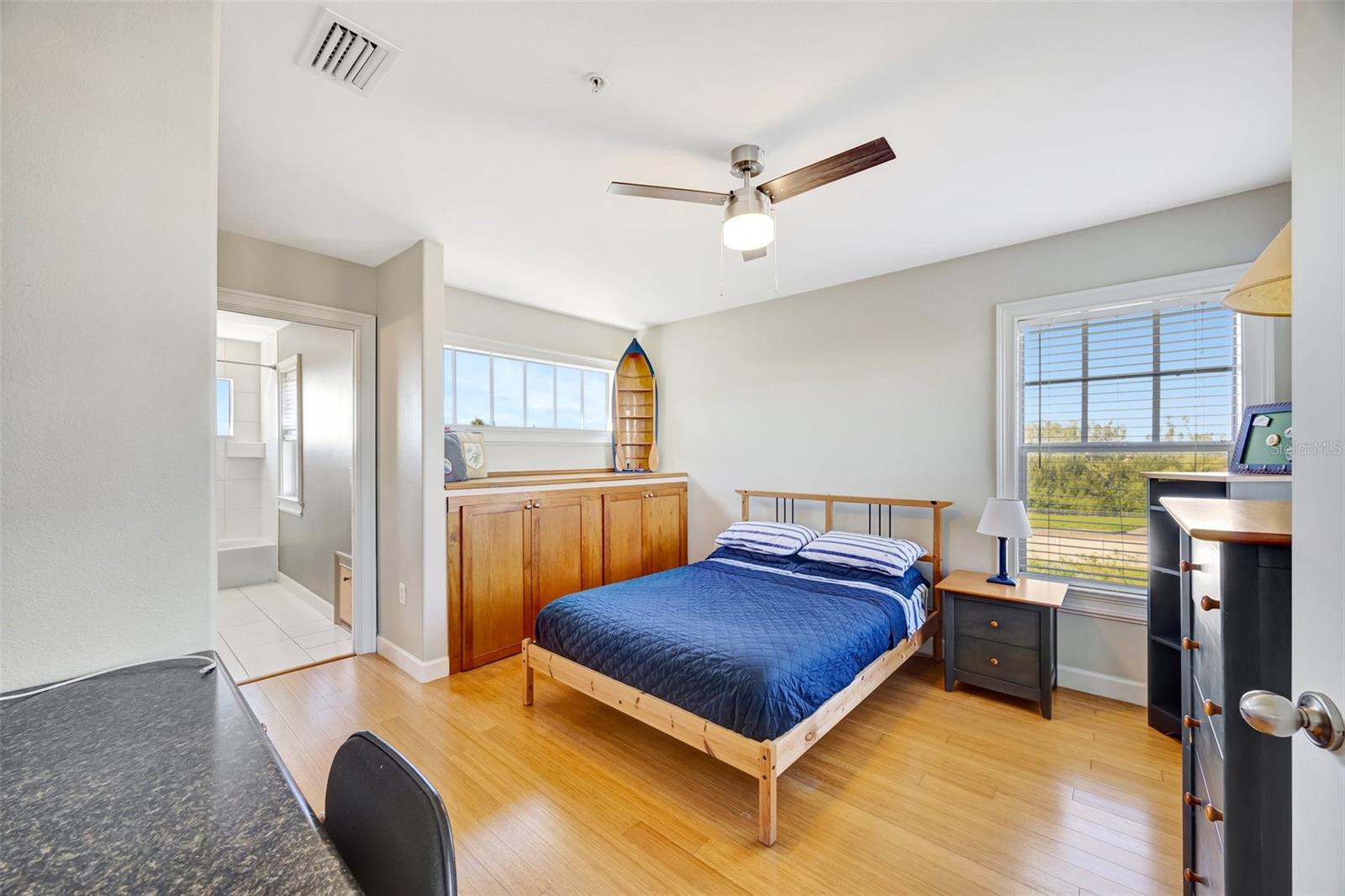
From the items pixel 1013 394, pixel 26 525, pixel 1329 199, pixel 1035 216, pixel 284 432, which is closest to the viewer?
pixel 1329 199

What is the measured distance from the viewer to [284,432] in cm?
509

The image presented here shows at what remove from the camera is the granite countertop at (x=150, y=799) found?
586 mm

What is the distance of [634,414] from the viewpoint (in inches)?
194

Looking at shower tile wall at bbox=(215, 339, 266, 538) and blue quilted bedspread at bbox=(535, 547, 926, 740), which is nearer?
blue quilted bedspread at bbox=(535, 547, 926, 740)

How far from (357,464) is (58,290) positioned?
267 cm

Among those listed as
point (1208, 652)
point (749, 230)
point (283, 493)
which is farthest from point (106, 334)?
point (283, 493)

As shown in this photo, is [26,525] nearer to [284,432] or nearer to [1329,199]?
[1329,199]

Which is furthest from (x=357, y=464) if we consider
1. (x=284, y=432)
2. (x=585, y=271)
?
(x=284, y=432)

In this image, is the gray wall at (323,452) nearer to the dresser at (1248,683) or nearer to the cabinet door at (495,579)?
the cabinet door at (495,579)

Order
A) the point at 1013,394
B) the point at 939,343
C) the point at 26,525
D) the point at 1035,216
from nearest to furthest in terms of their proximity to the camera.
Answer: the point at 26,525 → the point at 1035,216 → the point at 1013,394 → the point at 939,343

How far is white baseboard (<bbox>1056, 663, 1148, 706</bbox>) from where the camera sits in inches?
110

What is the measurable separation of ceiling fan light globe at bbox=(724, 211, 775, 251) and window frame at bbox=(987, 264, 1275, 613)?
195 cm

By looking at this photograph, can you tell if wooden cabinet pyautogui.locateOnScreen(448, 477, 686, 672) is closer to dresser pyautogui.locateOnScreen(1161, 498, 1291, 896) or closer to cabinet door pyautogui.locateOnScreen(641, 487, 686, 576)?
cabinet door pyautogui.locateOnScreen(641, 487, 686, 576)

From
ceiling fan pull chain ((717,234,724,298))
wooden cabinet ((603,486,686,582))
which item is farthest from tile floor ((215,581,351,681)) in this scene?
ceiling fan pull chain ((717,234,724,298))
